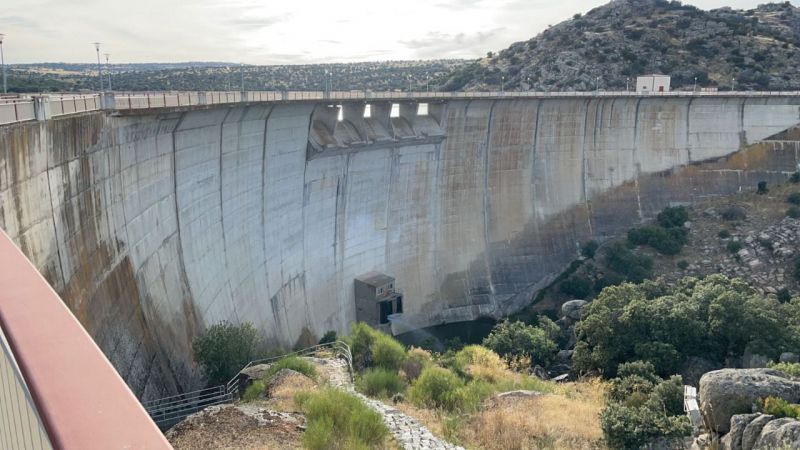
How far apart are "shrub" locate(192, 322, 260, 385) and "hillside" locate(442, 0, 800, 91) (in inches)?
2085

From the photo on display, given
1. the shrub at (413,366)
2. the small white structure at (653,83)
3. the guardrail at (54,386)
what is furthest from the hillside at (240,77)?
the guardrail at (54,386)

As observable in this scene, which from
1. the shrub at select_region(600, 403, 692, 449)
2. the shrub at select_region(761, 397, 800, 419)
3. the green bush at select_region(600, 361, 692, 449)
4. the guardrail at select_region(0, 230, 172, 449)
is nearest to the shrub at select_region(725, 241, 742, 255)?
the green bush at select_region(600, 361, 692, 449)

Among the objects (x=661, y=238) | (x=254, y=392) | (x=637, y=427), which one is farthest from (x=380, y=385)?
(x=661, y=238)

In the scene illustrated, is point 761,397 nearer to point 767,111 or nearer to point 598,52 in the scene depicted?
point 767,111

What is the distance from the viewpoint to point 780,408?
13.7m

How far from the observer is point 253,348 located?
20859 mm

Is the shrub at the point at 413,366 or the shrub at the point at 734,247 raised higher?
the shrub at the point at 413,366

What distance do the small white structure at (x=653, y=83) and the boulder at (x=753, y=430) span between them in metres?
48.2

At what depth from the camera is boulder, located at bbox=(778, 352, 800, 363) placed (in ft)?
70.9

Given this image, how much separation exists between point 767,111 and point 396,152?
2969 centimetres

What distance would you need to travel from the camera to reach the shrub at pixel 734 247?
137ft

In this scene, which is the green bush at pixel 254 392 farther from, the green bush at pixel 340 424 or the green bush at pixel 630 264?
the green bush at pixel 630 264

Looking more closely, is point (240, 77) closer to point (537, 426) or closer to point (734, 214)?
point (734, 214)

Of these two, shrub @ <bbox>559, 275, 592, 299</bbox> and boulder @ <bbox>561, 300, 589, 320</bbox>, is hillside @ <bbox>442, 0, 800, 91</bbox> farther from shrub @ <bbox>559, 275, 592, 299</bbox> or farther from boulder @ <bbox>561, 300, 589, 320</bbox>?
boulder @ <bbox>561, 300, 589, 320</bbox>
